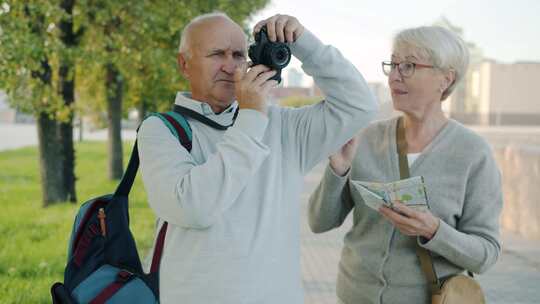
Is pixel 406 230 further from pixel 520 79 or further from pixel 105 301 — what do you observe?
pixel 520 79

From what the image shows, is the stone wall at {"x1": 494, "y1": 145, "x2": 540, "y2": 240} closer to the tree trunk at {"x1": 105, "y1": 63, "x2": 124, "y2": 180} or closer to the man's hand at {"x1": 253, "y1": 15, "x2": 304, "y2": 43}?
the man's hand at {"x1": 253, "y1": 15, "x2": 304, "y2": 43}

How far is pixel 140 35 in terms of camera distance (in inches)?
474

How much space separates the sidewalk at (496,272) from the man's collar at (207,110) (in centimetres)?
438

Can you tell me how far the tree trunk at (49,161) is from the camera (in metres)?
11.7

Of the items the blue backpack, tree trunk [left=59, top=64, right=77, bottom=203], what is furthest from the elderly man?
tree trunk [left=59, top=64, right=77, bottom=203]

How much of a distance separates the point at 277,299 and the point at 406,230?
2.28 feet

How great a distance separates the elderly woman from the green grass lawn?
12.2ft

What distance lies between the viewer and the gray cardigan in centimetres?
268

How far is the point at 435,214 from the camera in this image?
274 cm

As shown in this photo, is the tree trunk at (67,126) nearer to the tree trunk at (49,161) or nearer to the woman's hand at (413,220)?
the tree trunk at (49,161)

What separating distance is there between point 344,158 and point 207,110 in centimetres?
66

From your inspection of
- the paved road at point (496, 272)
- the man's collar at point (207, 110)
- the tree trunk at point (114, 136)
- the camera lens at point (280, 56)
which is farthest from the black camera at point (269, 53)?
the tree trunk at point (114, 136)

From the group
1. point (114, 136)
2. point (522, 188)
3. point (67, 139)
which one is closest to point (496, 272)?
point (522, 188)

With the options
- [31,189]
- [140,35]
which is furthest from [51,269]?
[31,189]
